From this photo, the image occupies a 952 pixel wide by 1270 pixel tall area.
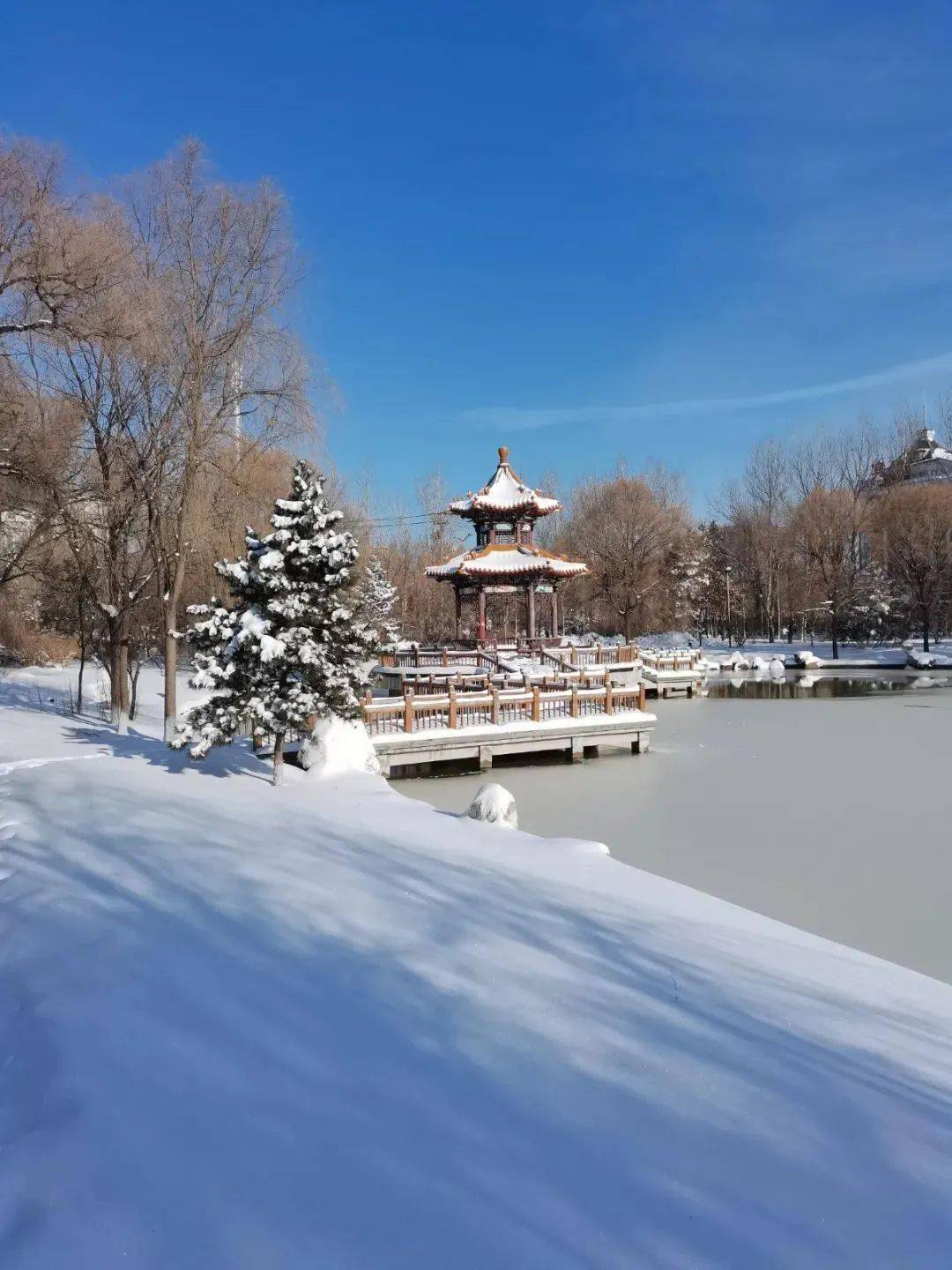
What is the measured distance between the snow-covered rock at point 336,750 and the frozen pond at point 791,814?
4.74 ft

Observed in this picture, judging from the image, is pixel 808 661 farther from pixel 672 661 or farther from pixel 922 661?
pixel 672 661

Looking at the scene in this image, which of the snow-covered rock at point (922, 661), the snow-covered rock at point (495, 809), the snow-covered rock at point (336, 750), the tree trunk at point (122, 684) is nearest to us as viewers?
the snow-covered rock at point (495, 809)

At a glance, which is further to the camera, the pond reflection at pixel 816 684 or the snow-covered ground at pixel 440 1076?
the pond reflection at pixel 816 684

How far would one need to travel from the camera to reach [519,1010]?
3.73 m

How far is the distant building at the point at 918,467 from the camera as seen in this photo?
44312mm

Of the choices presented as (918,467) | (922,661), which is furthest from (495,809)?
(918,467)

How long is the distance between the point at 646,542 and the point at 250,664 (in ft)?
110

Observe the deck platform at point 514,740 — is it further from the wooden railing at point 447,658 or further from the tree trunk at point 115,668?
the wooden railing at point 447,658

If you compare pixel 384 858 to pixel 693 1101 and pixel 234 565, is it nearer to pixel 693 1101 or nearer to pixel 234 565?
pixel 693 1101

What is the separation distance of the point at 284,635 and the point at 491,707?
584cm

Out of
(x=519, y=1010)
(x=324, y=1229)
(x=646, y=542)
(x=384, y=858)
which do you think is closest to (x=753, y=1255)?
(x=324, y=1229)

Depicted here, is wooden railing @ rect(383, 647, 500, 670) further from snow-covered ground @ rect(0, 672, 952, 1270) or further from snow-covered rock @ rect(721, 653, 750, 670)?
snow-covered rock @ rect(721, 653, 750, 670)

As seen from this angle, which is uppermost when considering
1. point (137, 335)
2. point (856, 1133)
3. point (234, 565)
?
point (137, 335)

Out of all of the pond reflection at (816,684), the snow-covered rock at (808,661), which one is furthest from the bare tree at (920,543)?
the pond reflection at (816,684)
